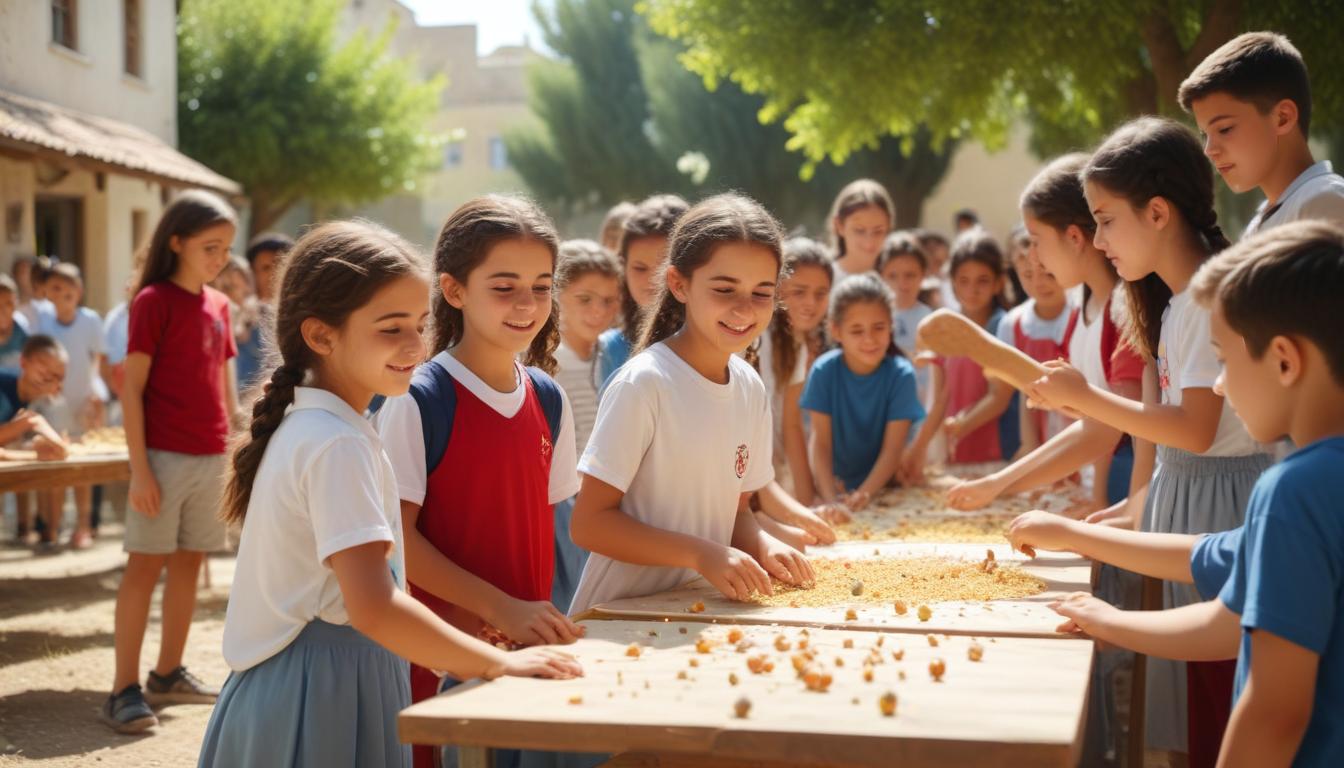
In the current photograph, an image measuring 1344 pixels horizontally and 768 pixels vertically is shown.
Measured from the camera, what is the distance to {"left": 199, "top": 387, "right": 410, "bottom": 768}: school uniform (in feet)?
9.36

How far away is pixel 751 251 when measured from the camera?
12.3ft

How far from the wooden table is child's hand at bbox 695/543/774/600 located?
415 cm

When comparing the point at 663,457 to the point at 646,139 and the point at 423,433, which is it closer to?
the point at 423,433

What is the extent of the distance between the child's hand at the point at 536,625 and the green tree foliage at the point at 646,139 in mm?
33257

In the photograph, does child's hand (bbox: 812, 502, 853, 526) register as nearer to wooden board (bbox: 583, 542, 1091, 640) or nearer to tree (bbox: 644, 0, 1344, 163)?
wooden board (bbox: 583, 542, 1091, 640)

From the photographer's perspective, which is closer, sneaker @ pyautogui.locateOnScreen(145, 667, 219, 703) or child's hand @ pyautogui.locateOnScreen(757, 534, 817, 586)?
child's hand @ pyautogui.locateOnScreen(757, 534, 817, 586)

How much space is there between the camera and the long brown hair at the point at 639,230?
5859 millimetres

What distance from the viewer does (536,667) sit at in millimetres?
2592

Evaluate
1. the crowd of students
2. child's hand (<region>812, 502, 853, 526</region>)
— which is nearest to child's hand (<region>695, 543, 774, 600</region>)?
the crowd of students

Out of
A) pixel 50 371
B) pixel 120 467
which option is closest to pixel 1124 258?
pixel 120 467

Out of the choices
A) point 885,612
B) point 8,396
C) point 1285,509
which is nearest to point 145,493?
point 8,396

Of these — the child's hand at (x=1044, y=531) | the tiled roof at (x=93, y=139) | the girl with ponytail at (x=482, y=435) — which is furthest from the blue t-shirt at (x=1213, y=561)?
the tiled roof at (x=93, y=139)

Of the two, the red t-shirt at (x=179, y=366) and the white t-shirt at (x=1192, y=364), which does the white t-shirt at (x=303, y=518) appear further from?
the red t-shirt at (x=179, y=366)

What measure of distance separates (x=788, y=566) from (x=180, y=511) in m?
3.71
